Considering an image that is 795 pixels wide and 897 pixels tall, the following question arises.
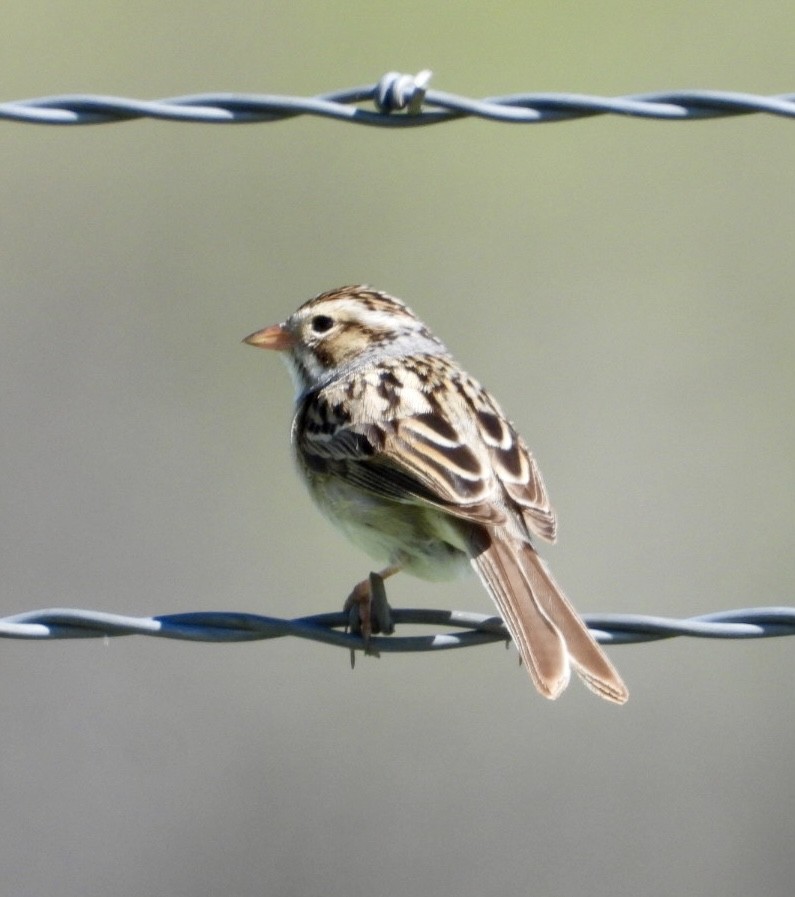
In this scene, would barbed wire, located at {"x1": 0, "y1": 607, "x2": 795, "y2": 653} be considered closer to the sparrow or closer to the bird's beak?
the sparrow

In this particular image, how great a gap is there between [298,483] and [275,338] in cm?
396

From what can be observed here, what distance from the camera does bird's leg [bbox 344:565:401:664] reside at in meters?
5.20

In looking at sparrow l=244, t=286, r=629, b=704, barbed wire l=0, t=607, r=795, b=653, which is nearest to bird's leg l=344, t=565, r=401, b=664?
sparrow l=244, t=286, r=629, b=704

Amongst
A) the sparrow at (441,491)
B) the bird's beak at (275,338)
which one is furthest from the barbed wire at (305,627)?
the bird's beak at (275,338)

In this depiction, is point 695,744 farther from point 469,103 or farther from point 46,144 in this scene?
point 46,144

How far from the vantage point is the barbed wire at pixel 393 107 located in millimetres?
4746

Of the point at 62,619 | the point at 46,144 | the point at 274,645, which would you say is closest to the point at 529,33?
the point at 46,144

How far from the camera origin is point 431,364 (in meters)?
6.57

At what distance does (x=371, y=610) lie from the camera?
17.3ft

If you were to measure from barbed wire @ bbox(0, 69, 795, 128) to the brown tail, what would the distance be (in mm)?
1296

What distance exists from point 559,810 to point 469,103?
4841mm

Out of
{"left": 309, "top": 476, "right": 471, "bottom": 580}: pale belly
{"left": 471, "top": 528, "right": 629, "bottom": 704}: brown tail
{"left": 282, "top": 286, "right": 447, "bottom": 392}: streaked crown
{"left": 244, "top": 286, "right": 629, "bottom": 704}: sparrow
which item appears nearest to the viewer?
{"left": 471, "top": 528, "right": 629, "bottom": 704}: brown tail

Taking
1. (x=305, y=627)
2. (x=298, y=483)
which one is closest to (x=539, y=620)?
(x=305, y=627)

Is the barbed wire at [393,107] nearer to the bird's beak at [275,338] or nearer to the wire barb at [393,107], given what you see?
the wire barb at [393,107]
